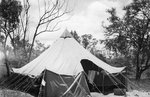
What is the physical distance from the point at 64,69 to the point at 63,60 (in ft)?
1.92

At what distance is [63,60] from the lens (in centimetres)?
Answer: 746

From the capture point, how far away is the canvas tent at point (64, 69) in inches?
234

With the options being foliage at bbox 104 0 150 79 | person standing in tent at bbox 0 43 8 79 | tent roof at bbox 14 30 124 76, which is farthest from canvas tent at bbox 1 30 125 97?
foliage at bbox 104 0 150 79

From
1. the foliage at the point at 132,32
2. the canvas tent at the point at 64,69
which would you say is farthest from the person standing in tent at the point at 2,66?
the foliage at the point at 132,32

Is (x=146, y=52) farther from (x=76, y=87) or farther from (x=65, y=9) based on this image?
(x=76, y=87)

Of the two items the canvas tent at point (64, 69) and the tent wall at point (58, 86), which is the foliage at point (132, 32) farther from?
the tent wall at point (58, 86)

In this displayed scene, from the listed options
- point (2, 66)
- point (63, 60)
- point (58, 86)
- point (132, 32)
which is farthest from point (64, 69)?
point (132, 32)

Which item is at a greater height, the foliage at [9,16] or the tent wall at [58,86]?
the foliage at [9,16]

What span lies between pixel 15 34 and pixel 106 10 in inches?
299

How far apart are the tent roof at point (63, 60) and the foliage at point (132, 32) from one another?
268 inches

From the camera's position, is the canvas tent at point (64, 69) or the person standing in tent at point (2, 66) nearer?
the canvas tent at point (64, 69)

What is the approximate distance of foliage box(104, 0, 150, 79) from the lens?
45.6 feet

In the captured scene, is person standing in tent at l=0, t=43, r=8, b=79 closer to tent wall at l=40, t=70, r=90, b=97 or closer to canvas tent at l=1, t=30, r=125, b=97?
canvas tent at l=1, t=30, r=125, b=97

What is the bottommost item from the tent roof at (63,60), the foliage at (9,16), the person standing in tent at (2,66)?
the person standing in tent at (2,66)
